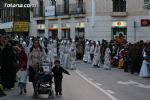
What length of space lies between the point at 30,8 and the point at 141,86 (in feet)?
143

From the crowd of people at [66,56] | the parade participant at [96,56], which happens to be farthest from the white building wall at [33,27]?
the parade participant at [96,56]

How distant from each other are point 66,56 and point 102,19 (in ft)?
72.3

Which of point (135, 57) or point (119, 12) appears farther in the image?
point (119, 12)

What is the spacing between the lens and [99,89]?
64.7ft

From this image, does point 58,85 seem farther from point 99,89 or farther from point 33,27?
point 33,27

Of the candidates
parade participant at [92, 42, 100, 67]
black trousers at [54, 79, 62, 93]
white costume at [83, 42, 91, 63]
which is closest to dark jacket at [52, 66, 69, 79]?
black trousers at [54, 79, 62, 93]

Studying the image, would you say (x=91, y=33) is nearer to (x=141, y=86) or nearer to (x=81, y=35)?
(x=81, y=35)

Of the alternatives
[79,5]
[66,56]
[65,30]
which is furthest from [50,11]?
[66,56]

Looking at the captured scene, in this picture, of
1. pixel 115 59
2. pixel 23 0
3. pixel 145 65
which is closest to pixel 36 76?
pixel 145 65

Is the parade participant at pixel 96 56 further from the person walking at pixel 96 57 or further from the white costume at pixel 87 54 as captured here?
the white costume at pixel 87 54

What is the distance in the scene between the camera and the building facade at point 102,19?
52.4 meters

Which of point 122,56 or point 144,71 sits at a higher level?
point 122,56

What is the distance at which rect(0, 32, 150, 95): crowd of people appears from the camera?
63.2ft

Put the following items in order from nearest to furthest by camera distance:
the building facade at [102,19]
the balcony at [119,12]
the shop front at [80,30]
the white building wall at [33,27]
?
the building facade at [102,19] < the balcony at [119,12] < the shop front at [80,30] < the white building wall at [33,27]
